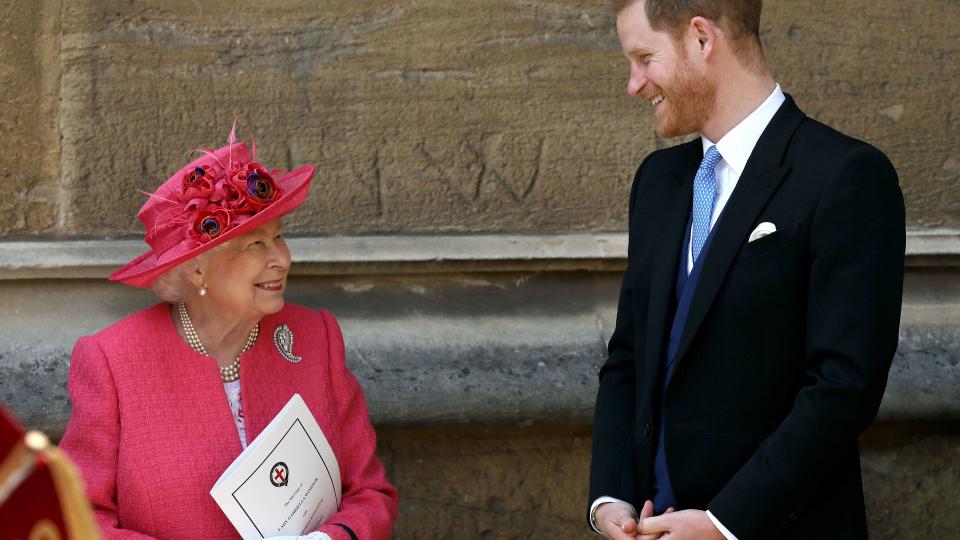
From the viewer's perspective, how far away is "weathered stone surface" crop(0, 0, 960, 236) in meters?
3.67

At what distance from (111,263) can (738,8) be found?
6.51 feet

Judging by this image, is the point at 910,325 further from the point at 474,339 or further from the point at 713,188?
the point at 713,188

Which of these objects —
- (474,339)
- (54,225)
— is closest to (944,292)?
(474,339)

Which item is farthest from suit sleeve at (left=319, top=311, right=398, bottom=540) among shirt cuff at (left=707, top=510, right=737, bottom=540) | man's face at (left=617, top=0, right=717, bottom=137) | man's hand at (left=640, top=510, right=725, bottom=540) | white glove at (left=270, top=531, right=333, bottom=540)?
man's face at (left=617, top=0, right=717, bottom=137)

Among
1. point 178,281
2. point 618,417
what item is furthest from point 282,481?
point 618,417

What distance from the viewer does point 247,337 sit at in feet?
8.98

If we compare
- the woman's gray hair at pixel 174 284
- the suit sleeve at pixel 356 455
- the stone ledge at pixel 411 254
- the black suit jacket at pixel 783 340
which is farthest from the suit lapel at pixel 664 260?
the stone ledge at pixel 411 254

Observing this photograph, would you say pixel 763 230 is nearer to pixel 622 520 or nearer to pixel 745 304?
pixel 745 304

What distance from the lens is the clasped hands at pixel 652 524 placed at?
2324 mm

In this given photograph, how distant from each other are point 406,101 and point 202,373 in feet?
4.50

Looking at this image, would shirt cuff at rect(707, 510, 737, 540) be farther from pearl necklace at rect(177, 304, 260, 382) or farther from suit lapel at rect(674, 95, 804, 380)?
pearl necklace at rect(177, 304, 260, 382)

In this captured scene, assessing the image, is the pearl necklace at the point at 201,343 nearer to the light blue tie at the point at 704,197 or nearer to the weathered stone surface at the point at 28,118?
the light blue tie at the point at 704,197

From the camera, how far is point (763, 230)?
7.59 feet

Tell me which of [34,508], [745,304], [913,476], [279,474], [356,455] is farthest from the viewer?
[913,476]
